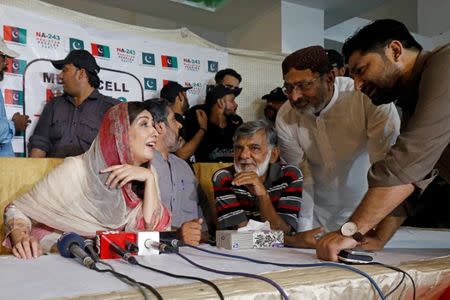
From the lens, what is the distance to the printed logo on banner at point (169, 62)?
369cm

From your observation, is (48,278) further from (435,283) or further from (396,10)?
(396,10)

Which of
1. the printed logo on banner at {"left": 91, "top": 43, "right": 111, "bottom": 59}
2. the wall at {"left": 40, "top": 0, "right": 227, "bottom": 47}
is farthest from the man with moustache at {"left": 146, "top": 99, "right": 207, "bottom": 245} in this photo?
the wall at {"left": 40, "top": 0, "right": 227, "bottom": 47}

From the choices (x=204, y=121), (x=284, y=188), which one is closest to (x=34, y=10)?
(x=204, y=121)

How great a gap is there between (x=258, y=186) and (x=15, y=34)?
215cm

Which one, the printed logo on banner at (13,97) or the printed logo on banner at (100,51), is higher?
the printed logo on banner at (100,51)

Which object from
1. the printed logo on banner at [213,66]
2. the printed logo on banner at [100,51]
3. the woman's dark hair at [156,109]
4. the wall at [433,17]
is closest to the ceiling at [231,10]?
the wall at [433,17]

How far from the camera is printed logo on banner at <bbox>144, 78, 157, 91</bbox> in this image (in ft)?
11.8

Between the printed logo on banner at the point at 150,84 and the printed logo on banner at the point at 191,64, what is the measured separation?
1.05ft

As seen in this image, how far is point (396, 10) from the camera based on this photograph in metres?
6.25

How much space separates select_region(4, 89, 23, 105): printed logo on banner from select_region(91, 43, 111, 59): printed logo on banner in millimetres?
622

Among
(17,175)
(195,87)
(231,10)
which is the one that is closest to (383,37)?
(17,175)

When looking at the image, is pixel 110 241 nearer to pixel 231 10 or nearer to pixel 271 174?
pixel 271 174

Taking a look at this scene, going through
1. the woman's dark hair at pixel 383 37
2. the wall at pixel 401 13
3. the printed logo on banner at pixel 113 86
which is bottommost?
the woman's dark hair at pixel 383 37

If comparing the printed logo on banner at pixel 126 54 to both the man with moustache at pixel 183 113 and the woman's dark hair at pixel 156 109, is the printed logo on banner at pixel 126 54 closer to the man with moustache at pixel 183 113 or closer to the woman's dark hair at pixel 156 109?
the man with moustache at pixel 183 113
